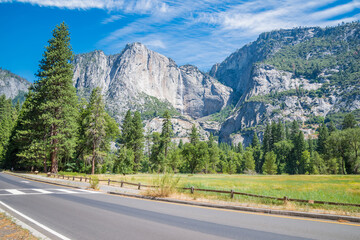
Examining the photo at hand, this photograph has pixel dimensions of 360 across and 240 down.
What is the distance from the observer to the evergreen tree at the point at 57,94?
32969mm

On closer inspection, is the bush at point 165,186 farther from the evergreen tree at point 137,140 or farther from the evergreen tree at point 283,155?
the evergreen tree at point 283,155

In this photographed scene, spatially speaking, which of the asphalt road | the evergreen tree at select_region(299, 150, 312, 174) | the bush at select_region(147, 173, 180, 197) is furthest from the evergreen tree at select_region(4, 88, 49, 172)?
the evergreen tree at select_region(299, 150, 312, 174)

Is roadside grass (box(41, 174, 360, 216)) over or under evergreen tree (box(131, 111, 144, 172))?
under

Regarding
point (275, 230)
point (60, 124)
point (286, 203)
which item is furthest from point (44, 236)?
point (60, 124)

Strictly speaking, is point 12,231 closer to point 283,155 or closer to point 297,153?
point 297,153

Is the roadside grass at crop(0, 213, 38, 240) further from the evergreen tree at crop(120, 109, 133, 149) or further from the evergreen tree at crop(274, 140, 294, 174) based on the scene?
the evergreen tree at crop(274, 140, 294, 174)

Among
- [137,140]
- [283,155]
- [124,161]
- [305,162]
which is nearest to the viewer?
[124,161]

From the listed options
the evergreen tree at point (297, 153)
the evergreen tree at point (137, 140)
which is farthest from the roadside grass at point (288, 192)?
the evergreen tree at point (297, 153)

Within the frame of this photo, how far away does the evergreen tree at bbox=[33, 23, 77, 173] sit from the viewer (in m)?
33.0

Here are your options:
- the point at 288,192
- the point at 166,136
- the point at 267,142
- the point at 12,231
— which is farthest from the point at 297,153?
the point at 12,231

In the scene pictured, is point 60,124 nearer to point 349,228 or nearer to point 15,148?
point 15,148

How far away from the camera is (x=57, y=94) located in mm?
34438

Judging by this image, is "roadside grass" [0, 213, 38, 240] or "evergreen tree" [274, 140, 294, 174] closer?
"roadside grass" [0, 213, 38, 240]

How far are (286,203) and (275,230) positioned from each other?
18.0 ft
